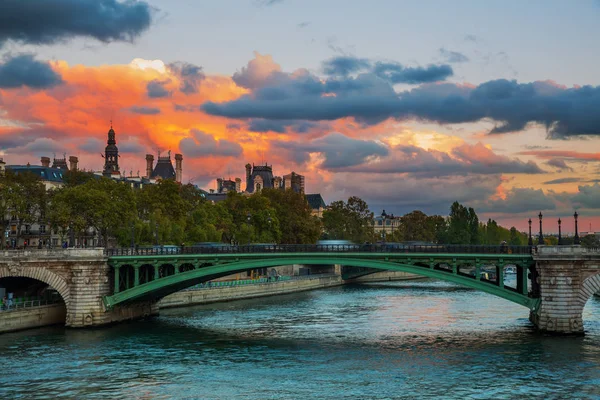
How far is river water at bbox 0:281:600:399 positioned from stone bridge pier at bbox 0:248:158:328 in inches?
82.6

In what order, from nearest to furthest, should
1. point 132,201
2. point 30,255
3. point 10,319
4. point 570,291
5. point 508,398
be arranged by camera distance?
point 508,398 < point 570,291 < point 10,319 < point 30,255 < point 132,201

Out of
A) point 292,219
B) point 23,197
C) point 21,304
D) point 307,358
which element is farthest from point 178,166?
point 307,358

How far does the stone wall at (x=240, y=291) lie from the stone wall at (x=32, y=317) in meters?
14.0

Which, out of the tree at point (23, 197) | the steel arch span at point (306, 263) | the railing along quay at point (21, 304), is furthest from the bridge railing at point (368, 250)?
the tree at point (23, 197)

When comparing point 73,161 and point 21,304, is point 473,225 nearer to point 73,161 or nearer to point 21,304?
point 73,161

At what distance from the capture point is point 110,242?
125375 millimetres

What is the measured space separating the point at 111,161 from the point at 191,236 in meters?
74.8

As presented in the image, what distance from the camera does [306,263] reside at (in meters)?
59.7

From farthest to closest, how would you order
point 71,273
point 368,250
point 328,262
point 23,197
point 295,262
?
point 23,197 < point 71,273 < point 368,250 < point 295,262 < point 328,262

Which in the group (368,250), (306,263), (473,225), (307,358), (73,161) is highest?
(73,161)

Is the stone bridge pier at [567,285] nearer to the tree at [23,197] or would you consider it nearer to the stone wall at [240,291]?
the stone wall at [240,291]

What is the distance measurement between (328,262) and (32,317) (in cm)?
2321

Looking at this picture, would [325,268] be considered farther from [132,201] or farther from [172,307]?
[172,307]

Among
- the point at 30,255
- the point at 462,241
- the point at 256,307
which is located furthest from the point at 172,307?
the point at 462,241
